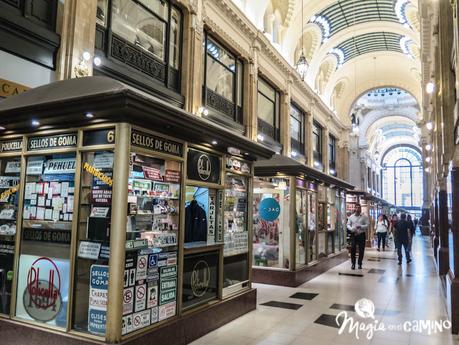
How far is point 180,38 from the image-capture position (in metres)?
10.3

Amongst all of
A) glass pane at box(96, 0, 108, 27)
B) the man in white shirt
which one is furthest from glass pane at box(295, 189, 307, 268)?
glass pane at box(96, 0, 108, 27)

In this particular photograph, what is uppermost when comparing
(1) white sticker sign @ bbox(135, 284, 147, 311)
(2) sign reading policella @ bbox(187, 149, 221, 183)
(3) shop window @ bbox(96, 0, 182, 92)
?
(3) shop window @ bbox(96, 0, 182, 92)

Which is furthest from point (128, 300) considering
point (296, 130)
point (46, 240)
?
point (296, 130)

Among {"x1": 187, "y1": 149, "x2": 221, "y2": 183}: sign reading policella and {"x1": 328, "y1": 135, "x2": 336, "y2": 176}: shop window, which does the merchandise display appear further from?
{"x1": 328, "y1": 135, "x2": 336, "y2": 176}: shop window

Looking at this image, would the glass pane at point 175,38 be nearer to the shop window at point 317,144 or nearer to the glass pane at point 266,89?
the glass pane at point 266,89

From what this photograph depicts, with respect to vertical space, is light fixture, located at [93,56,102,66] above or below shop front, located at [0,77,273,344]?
above

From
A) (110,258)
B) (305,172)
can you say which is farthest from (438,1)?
(110,258)

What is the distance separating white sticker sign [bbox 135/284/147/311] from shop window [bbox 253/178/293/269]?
210 inches

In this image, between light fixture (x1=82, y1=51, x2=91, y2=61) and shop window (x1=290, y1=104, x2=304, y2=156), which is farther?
shop window (x1=290, y1=104, x2=304, y2=156)

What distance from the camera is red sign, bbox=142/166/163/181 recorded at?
481cm

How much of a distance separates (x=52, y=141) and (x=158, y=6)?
617 centimetres

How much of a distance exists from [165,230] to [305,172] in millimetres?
5506

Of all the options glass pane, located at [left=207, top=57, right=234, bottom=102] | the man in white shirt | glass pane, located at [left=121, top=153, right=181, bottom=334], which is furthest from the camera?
glass pane, located at [left=207, top=57, right=234, bottom=102]

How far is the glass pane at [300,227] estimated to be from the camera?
987 cm
